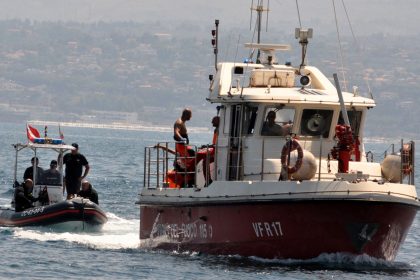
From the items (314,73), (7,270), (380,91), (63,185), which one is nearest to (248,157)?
(314,73)

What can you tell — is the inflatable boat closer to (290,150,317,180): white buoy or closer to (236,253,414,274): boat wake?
(236,253,414,274): boat wake

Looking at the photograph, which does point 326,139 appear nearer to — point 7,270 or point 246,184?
point 246,184

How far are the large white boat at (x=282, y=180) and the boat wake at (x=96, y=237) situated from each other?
1078mm

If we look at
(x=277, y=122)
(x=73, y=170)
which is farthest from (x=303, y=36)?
(x=73, y=170)

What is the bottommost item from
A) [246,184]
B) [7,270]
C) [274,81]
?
[7,270]

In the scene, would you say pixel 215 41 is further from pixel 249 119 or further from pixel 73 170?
pixel 73 170

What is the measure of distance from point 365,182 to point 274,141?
107 inches

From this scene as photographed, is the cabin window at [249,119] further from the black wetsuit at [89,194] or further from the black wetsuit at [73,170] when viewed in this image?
the black wetsuit at [73,170]

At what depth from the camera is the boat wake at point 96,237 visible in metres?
31.4

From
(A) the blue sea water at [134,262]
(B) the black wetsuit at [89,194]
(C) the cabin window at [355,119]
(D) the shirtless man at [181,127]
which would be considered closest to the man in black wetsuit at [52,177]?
(B) the black wetsuit at [89,194]

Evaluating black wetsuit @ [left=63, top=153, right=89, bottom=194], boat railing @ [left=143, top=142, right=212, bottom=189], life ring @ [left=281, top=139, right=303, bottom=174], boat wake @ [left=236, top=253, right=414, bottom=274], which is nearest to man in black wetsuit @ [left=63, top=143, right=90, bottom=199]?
black wetsuit @ [left=63, top=153, right=89, bottom=194]

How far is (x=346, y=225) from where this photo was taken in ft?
84.6

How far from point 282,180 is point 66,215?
8.58 m

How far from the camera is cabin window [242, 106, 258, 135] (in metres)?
28.0
